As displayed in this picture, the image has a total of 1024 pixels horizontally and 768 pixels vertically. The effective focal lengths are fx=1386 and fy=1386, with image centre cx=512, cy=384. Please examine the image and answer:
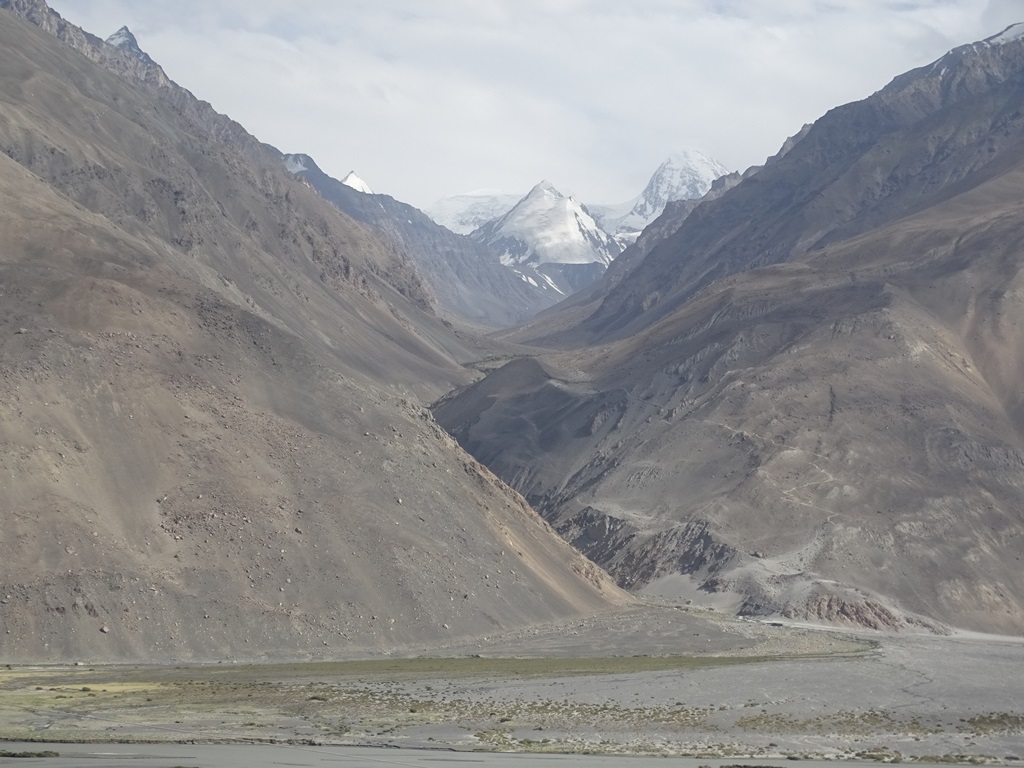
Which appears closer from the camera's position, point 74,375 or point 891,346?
point 74,375

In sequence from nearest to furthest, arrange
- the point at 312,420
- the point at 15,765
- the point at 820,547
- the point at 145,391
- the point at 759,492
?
the point at 15,765, the point at 145,391, the point at 312,420, the point at 820,547, the point at 759,492

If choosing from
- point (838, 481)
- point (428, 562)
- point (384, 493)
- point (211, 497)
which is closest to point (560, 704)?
point (428, 562)

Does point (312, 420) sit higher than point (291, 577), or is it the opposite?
point (312, 420)

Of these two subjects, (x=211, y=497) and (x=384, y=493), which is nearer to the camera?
(x=211, y=497)

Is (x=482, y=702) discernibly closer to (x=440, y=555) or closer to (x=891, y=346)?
(x=440, y=555)

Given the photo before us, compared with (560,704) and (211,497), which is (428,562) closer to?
(211,497)

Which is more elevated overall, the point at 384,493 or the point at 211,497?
the point at 384,493

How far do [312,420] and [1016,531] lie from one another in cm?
8390

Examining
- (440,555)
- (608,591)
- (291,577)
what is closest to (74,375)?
(291,577)

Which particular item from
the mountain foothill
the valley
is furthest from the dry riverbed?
the mountain foothill

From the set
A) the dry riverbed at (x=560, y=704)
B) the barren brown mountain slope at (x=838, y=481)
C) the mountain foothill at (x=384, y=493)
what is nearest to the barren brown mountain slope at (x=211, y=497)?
the mountain foothill at (x=384, y=493)

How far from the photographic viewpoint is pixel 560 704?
75.3 metres

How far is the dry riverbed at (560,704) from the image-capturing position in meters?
62.6

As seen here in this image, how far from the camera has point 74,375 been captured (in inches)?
4277
